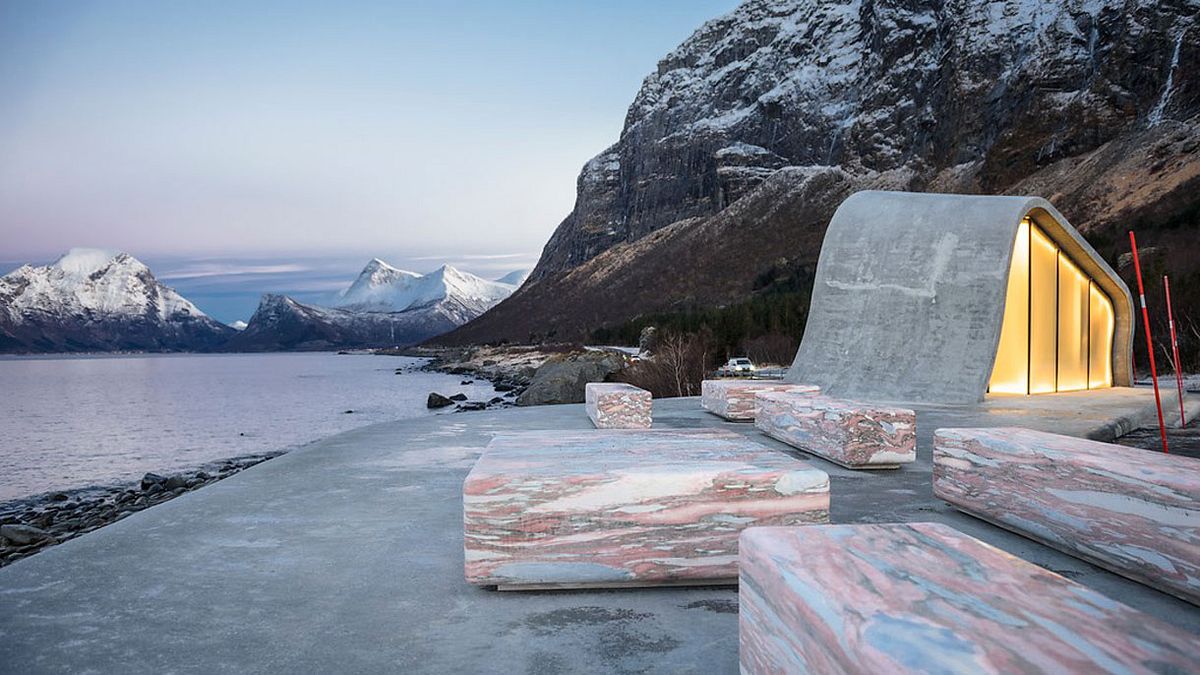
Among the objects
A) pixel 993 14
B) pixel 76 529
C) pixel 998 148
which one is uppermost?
pixel 993 14

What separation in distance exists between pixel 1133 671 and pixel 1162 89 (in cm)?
6812

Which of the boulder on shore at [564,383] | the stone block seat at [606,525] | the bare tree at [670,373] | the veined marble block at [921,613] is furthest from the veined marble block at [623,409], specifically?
the bare tree at [670,373]

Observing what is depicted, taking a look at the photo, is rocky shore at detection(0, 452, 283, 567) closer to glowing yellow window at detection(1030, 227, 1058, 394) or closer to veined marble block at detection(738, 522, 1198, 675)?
veined marble block at detection(738, 522, 1198, 675)

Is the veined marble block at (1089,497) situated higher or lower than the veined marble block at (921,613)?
lower

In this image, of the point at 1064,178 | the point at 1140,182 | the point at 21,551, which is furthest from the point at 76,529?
the point at 1064,178

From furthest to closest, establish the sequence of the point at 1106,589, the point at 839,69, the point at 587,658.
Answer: the point at 839,69, the point at 1106,589, the point at 587,658

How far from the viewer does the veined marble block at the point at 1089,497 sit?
3469mm

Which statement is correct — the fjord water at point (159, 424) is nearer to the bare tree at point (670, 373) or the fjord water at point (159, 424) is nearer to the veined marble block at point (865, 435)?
the bare tree at point (670, 373)

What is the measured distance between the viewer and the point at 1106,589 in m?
3.52

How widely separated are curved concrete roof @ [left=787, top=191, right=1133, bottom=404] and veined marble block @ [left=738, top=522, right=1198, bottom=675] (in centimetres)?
1169

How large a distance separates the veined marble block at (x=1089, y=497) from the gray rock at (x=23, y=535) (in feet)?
35.2

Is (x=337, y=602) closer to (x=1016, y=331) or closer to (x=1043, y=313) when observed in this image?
(x=1016, y=331)

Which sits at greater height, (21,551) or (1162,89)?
(1162,89)

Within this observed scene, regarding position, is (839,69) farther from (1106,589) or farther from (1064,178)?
(1106,589)
